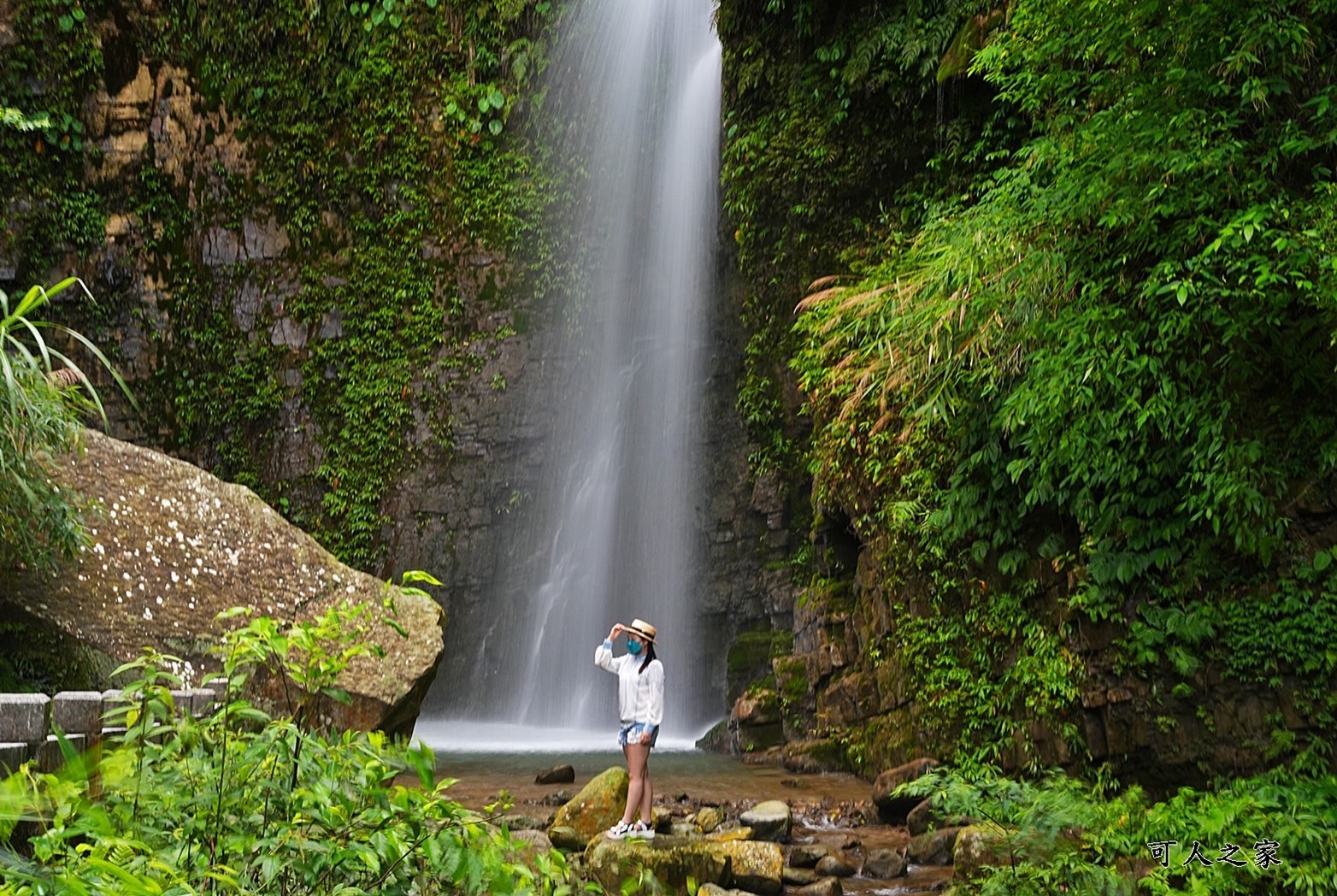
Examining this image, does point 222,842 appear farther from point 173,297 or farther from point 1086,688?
point 173,297

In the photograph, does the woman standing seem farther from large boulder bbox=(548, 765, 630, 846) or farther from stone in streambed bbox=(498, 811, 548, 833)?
stone in streambed bbox=(498, 811, 548, 833)

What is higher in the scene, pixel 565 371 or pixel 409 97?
pixel 409 97

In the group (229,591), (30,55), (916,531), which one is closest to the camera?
(229,591)

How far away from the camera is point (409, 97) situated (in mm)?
14641

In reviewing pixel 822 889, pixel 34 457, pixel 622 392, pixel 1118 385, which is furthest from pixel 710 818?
pixel 622 392

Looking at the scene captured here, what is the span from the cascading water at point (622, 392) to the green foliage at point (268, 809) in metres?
9.59

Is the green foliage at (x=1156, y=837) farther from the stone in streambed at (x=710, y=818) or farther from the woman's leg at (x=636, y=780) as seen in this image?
the stone in streambed at (x=710, y=818)

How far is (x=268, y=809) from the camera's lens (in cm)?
227

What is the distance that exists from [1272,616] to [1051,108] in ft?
12.7

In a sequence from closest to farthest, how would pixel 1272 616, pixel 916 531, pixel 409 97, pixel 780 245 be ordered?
pixel 1272 616 < pixel 916 531 < pixel 780 245 < pixel 409 97

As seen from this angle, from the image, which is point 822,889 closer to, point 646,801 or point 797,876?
point 797,876

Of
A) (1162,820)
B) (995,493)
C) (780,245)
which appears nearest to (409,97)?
(780,245)

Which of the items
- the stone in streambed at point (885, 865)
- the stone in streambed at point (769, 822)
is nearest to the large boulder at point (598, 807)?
the stone in streambed at point (769, 822)

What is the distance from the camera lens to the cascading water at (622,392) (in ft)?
41.3
